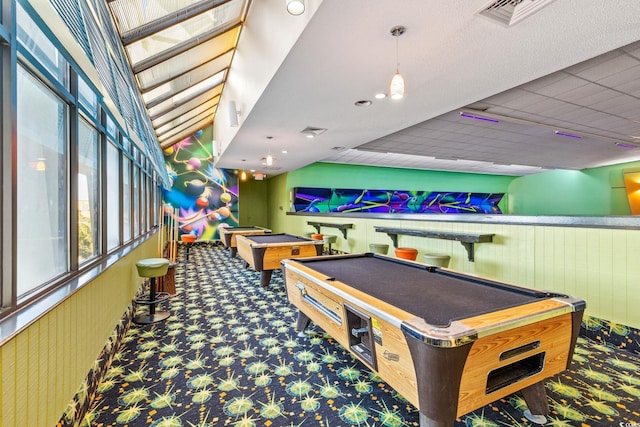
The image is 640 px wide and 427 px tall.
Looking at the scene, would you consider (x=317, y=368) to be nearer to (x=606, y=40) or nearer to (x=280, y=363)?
(x=280, y=363)

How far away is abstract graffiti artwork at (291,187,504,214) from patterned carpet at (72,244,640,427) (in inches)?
250

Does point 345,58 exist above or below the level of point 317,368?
above

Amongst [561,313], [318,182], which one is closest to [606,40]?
[561,313]

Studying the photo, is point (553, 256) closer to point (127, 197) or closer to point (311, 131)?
point (311, 131)

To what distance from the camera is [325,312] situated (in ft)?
6.98

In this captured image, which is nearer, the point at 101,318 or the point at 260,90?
the point at 101,318

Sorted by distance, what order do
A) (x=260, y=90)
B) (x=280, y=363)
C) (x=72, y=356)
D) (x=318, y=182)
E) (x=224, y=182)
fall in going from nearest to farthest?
(x=72, y=356), (x=280, y=363), (x=260, y=90), (x=318, y=182), (x=224, y=182)

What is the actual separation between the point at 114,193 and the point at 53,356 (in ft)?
9.43

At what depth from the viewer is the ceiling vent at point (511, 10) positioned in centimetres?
182

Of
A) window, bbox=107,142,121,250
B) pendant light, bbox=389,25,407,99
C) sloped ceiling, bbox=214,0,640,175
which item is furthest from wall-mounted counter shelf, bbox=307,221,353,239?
pendant light, bbox=389,25,407,99

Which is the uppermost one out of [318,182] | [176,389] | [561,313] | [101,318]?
A: [318,182]

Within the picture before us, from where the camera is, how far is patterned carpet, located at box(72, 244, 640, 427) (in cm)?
173

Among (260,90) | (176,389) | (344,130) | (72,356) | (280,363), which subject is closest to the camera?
(72,356)

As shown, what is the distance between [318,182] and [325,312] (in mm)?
7502
